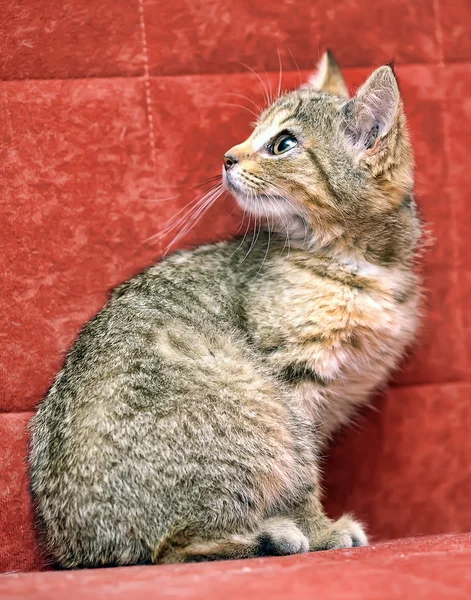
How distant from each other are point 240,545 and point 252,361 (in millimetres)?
433

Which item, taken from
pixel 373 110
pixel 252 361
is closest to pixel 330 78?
pixel 373 110

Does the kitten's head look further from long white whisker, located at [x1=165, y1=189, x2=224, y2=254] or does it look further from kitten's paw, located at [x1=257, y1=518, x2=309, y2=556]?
kitten's paw, located at [x1=257, y1=518, x2=309, y2=556]

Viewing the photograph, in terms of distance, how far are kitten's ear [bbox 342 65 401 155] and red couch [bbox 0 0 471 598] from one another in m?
0.39

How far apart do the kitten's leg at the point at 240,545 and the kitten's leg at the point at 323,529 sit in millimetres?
80

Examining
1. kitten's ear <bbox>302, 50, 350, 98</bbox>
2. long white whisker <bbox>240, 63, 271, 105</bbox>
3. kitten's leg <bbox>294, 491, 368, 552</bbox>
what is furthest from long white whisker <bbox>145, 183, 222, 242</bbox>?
kitten's leg <bbox>294, 491, 368, 552</bbox>

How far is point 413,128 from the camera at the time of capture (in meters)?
2.24

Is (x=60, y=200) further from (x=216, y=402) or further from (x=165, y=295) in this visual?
(x=216, y=402)

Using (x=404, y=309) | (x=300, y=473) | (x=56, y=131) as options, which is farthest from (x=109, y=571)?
(x=56, y=131)

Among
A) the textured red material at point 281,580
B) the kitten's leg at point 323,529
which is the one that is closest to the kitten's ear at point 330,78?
the kitten's leg at point 323,529

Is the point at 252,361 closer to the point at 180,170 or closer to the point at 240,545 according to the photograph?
the point at 240,545

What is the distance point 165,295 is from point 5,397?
1.71 ft

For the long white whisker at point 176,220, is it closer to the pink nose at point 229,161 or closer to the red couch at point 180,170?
the red couch at point 180,170

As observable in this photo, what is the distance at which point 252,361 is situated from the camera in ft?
5.99

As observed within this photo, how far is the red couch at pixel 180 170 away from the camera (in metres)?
2.06
